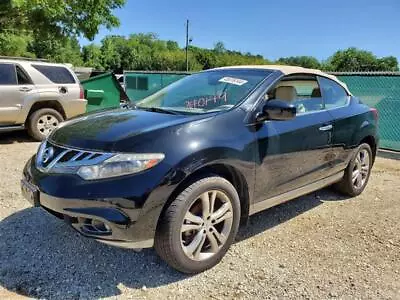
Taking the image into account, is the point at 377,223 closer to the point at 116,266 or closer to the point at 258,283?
the point at 258,283

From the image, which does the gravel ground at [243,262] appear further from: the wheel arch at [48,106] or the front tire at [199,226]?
the wheel arch at [48,106]

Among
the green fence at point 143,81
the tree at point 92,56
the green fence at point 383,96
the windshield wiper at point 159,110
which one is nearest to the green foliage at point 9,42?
the green fence at point 143,81

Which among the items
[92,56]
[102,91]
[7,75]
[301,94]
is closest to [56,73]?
[7,75]

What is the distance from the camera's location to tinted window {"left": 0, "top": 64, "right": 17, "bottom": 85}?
7535 millimetres

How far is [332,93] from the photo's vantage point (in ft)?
15.0

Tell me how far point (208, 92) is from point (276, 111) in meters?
0.81

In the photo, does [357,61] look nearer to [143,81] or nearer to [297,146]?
[143,81]

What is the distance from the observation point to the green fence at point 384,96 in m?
7.59

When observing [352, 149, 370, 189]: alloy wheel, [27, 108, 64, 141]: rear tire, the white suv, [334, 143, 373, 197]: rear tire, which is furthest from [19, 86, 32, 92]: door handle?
[352, 149, 370, 189]: alloy wheel

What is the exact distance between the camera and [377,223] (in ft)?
13.7

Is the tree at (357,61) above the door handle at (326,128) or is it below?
above

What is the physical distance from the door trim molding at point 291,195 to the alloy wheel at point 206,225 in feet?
1.20

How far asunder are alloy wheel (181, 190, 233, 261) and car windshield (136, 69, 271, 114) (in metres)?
0.76

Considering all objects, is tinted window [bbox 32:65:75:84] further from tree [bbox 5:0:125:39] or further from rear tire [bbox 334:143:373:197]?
tree [bbox 5:0:125:39]
